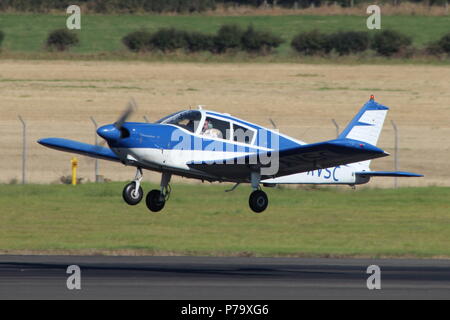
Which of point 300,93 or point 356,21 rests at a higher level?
point 356,21

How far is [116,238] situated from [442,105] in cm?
2716

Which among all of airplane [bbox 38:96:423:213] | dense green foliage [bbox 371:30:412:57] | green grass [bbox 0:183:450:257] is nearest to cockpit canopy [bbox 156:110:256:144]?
airplane [bbox 38:96:423:213]

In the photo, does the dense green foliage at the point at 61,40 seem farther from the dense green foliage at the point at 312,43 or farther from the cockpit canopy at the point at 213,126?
the cockpit canopy at the point at 213,126

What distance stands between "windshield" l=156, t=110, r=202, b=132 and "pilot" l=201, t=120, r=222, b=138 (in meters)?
0.24

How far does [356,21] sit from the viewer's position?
3009 inches

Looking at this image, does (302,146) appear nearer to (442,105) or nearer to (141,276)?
(141,276)

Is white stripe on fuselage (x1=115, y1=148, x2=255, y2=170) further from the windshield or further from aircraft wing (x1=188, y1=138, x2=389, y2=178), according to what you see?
the windshield

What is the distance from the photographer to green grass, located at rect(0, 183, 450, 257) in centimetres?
3922

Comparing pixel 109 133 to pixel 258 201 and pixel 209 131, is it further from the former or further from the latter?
pixel 258 201

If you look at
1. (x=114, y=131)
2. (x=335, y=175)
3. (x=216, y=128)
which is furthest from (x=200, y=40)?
(x=114, y=131)

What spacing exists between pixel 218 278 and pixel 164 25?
4461 centimetres

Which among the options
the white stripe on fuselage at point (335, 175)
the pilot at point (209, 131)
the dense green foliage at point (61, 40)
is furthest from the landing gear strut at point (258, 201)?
the dense green foliage at point (61, 40)
